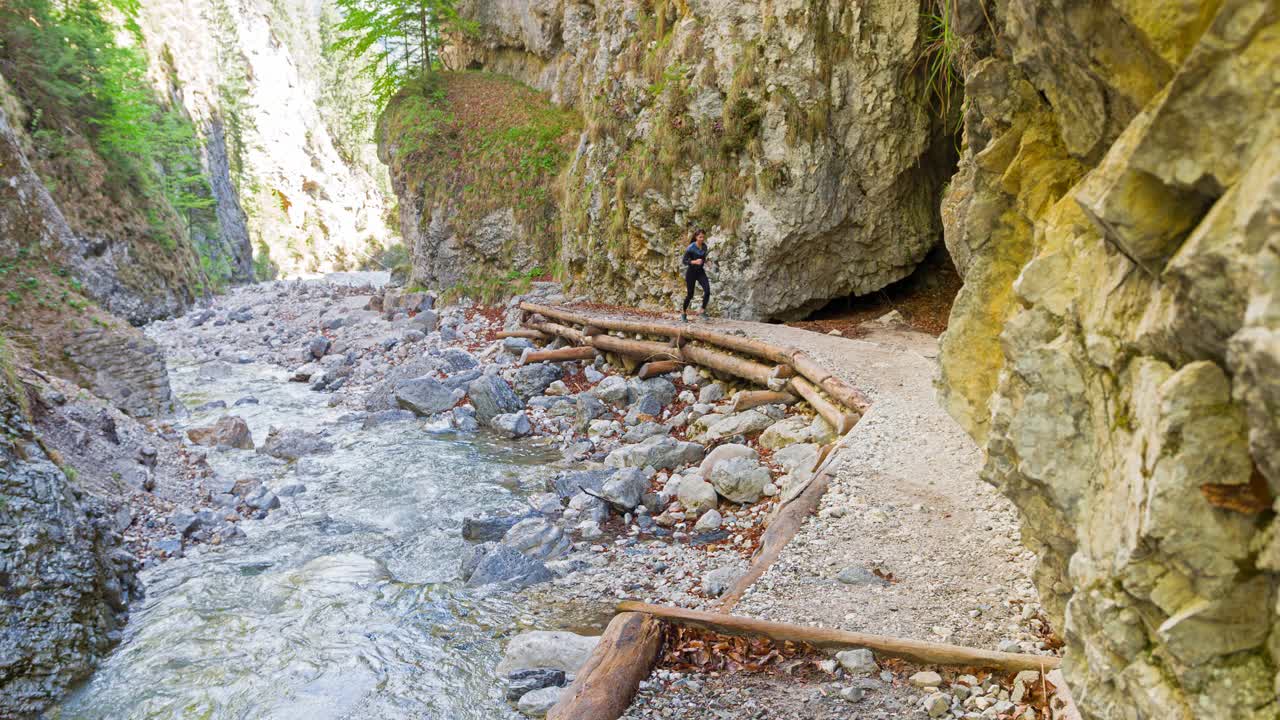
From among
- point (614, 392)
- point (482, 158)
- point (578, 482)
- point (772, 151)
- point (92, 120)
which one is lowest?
point (578, 482)

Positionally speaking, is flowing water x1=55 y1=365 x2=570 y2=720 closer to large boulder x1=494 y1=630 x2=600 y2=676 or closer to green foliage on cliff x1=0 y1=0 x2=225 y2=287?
large boulder x1=494 y1=630 x2=600 y2=676

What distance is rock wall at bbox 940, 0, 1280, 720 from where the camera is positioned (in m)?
1.63

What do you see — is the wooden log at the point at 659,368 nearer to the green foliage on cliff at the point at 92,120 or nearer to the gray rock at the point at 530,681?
the gray rock at the point at 530,681

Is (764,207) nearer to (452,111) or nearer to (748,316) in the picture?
(748,316)

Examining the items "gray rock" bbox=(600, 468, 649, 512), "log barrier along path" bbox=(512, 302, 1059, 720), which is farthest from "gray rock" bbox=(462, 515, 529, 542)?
"log barrier along path" bbox=(512, 302, 1059, 720)

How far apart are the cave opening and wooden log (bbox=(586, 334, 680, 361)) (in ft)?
10.1

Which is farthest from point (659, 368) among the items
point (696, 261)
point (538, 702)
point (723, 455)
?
point (538, 702)

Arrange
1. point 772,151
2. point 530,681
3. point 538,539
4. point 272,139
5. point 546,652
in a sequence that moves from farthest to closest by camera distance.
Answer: point 272,139 < point 772,151 < point 538,539 < point 546,652 < point 530,681

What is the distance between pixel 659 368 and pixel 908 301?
6.12 metres

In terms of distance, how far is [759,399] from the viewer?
414 inches

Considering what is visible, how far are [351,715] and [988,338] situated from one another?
5.14m

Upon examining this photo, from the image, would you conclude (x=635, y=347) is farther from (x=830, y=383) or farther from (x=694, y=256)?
(x=830, y=383)

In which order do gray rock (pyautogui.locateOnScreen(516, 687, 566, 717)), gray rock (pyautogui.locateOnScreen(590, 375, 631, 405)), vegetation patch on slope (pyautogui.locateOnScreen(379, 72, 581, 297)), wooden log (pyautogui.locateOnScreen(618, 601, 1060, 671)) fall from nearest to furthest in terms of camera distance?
wooden log (pyautogui.locateOnScreen(618, 601, 1060, 671)) < gray rock (pyautogui.locateOnScreen(516, 687, 566, 717)) < gray rock (pyautogui.locateOnScreen(590, 375, 631, 405)) < vegetation patch on slope (pyautogui.locateOnScreen(379, 72, 581, 297))

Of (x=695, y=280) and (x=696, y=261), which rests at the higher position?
(x=696, y=261)
